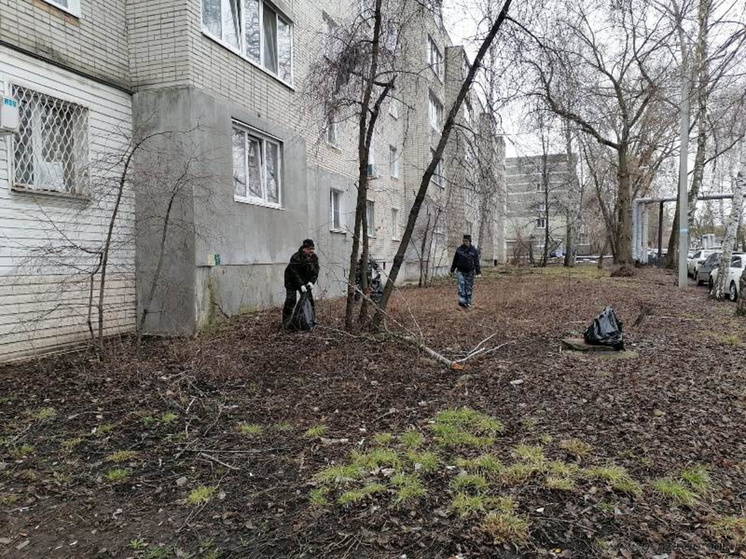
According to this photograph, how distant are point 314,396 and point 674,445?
333 centimetres

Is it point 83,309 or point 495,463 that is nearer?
point 495,463

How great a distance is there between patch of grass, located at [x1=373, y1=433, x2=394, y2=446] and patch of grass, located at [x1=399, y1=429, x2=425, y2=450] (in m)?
0.09

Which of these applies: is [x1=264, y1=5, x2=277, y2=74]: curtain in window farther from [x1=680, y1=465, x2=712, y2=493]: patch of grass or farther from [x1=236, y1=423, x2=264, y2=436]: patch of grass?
[x1=680, y1=465, x2=712, y2=493]: patch of grass

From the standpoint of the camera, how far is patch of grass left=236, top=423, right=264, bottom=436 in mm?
4562

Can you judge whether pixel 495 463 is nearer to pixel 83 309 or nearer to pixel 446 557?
pixel 446 557

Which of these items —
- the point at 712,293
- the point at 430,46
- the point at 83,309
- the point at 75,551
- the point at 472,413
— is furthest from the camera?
the point at 712,293

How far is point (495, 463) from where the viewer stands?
145 inches

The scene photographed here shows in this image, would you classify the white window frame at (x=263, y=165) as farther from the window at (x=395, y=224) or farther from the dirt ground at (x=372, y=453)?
the window at (x=395, y=224)

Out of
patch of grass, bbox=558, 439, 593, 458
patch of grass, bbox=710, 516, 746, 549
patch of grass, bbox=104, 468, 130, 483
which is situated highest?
patch of grass, bbox=558, 439, 593, 458

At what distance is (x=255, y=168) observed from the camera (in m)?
10.4

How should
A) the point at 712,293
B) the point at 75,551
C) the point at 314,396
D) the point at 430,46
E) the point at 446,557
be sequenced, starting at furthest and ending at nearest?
the point at 712,293 < the point at 430,46 < the point at 314,396 < the point at 75,551 < the point at 446,557

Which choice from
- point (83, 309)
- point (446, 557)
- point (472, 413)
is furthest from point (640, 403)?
point (83, 309)

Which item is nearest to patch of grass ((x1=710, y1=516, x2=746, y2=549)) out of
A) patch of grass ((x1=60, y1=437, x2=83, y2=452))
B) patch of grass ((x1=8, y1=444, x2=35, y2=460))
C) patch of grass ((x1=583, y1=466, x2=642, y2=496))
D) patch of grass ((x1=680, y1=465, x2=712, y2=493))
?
patch of grass ((x1=680, y1=465, x2=712, y2=493))

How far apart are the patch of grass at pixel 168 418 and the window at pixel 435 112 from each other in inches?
830
